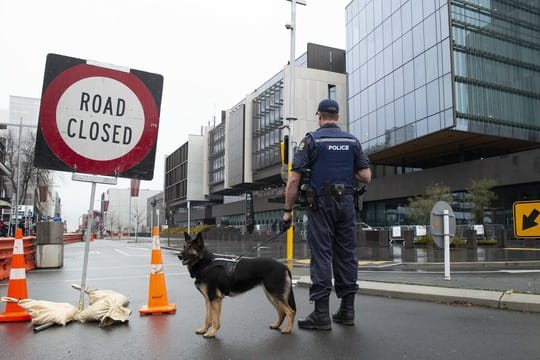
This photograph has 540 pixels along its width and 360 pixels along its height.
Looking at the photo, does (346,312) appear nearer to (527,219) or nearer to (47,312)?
(527,219)

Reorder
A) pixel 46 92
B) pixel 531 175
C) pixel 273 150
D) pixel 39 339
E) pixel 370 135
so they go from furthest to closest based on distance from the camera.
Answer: pixel 273 150 → pixel 370 135 → pixel 531 175 → pixel 46 92 → pixel 39 339

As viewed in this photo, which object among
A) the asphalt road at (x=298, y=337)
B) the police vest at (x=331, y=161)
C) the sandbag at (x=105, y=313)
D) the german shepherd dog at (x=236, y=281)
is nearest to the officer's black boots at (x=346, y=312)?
the asphalt road at (x=298, y=337)

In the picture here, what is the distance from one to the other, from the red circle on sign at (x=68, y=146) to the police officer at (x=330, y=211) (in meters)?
1.98

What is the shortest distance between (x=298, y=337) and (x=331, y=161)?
1.85 meters

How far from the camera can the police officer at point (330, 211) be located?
16.5ft

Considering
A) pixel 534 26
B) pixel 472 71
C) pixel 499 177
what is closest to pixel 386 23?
pixel 472 71

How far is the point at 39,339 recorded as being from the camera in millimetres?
4633

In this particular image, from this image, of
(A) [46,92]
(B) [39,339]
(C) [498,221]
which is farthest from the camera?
(C) [498,221]

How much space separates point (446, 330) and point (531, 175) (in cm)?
3869

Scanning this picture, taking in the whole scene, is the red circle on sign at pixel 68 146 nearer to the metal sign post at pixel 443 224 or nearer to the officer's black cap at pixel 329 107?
the officer's black cap at pixel 329 107

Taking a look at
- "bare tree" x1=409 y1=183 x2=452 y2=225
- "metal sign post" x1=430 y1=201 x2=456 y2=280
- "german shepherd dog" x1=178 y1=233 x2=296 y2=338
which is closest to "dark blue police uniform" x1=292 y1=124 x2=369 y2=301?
"german shepherd dog" x1=178 y1=233 x2=296 y2=338

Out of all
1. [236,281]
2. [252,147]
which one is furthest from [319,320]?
[252,147]

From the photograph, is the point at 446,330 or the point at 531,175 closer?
the point at 446,330

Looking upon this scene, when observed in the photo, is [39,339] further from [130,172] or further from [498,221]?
[498,221]
